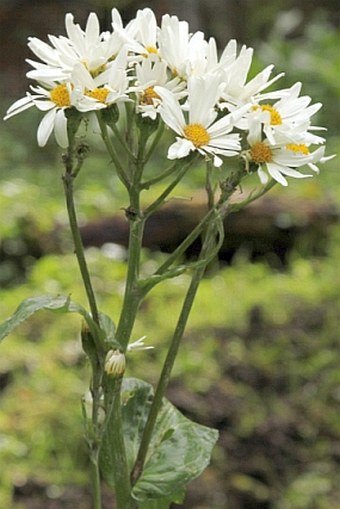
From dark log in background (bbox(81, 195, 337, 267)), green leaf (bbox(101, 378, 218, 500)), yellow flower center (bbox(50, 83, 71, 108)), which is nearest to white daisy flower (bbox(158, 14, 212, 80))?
yellow flower center (bbox(50, 83, 71, 108))

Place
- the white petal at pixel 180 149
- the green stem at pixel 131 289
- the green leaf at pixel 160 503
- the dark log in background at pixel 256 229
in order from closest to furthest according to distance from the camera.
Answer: the white petal at pixel 180 149 < the green stem at pixel 131 289 < the green leaf at pixel 160 503 < the dark log in background at pixel 256 229

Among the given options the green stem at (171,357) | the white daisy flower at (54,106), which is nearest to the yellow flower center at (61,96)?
the white daisy flower at (54,106)

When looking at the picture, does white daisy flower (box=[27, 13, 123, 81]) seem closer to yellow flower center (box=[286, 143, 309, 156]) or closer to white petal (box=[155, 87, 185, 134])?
white petal (box=[155, 87, 185, 134])

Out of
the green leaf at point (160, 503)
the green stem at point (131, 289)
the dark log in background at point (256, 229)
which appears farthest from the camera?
the dark log in background at point (256, 229)

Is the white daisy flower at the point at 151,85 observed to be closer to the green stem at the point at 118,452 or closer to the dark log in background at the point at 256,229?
the green stem at the point at 118,452

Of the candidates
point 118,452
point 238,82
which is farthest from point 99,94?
point 118,452

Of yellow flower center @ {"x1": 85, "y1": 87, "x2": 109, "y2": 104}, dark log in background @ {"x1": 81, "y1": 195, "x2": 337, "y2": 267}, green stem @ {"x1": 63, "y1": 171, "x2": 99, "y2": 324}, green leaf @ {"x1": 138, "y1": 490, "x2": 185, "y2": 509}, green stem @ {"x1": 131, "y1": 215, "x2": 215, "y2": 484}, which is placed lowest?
dark log in background @ {"x1": 81, "y1": 195, "x2": 337, "y2": 267}

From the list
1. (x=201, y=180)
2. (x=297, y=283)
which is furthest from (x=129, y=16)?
(x=297, y=283)
